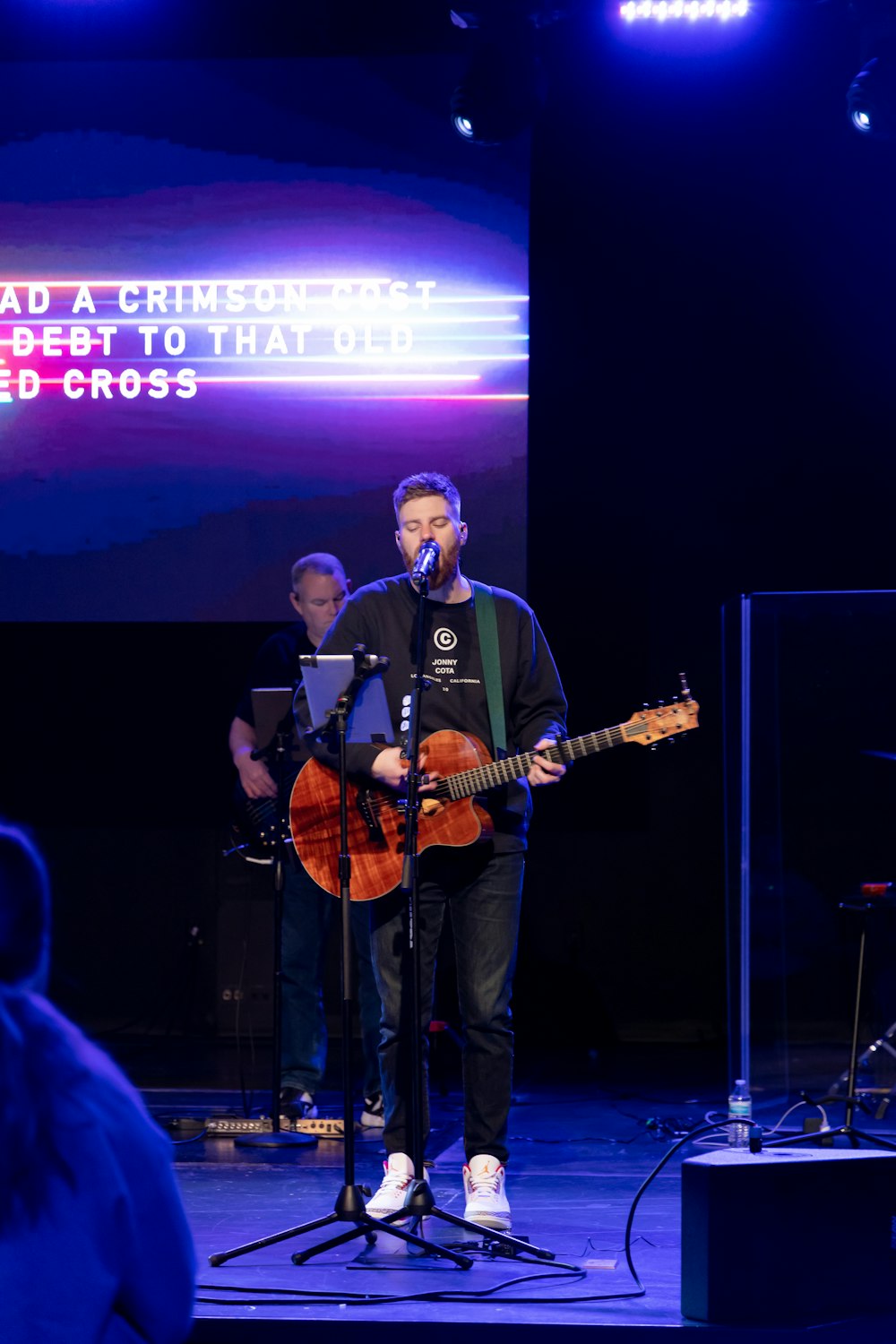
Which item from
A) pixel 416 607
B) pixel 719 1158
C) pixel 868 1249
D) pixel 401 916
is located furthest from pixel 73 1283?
pixel 416 607

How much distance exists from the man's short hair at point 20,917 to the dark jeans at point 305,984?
4.13 meters

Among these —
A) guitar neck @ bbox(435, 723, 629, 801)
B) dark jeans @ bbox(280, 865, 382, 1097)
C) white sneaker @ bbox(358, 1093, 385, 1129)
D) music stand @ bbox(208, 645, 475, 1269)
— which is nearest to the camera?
music stand @ bbox(208, 645, 475, 1269)

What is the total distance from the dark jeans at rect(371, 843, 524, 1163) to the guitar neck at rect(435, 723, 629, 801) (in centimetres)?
Result: 19

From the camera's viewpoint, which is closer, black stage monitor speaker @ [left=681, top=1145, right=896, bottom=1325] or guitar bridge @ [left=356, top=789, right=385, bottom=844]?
black stage monitor speaker @ [left=681, top=1145, right=896, bottom=1325]

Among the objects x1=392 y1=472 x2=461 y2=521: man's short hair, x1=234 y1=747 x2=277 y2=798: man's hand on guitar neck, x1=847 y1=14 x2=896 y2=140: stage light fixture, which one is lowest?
x1=234 y1=747 x2=277 y2=798: man's hand on guitar neck

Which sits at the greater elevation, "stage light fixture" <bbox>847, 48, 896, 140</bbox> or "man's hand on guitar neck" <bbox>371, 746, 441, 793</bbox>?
"stage light fixture" <bbox>847, 48, 896, 140</bbox>

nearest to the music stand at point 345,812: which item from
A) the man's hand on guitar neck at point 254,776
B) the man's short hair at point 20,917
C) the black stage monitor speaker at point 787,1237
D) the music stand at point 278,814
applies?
the black stage monitor speaker at point 787,1237

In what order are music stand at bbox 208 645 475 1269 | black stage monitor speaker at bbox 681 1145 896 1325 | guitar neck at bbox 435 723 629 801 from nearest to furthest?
black stage monitor speaker at bbox 681 1145 896 1325 < music stand at bbox 208 645 475 1269 < guitar neck at bbox 435 723 629 801

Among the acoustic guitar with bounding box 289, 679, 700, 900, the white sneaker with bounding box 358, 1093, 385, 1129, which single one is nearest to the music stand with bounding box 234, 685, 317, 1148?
the white sneaker with bounding box 358, 1093, 385, 1129

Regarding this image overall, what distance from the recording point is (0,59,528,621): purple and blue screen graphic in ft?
23.4

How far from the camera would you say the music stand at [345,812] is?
12.0 feet

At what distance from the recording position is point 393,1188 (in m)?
4.06

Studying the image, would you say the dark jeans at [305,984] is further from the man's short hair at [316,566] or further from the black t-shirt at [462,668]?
the black t-shirt at [462,668]

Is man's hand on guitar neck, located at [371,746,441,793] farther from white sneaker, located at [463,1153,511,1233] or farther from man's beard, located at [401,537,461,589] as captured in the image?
white sneaker, located at [463,1153,511,1233]
